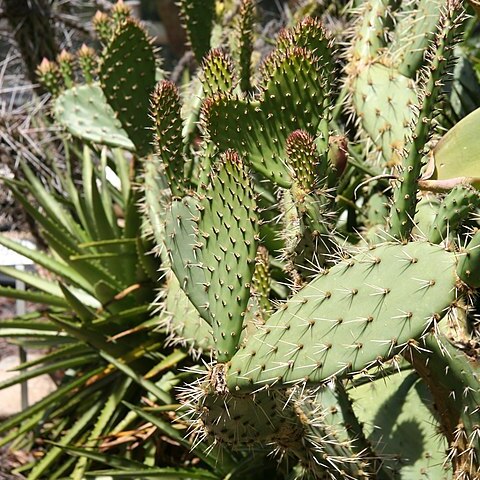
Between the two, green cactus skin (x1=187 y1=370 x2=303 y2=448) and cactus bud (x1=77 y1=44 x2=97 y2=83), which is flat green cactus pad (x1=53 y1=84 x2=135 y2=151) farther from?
green cactus skin (x1=187 y1=370 x2=303 y2=448)

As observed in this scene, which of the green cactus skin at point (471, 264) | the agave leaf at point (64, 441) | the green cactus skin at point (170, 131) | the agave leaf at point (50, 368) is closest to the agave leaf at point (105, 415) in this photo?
the agave leaf at point (64, 441)

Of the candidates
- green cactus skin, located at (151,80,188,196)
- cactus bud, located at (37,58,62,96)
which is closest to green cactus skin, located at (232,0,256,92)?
green cactus skin, located at (151,80,188,196)

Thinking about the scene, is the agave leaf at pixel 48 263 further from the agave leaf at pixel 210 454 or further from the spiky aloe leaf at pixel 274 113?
the spiky aloe leaf at pixel 274 113

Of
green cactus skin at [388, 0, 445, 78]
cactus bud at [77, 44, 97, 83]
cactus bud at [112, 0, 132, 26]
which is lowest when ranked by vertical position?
cactus bud at [77, 44, 97, 83]

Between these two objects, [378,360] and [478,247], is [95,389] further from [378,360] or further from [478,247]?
[478,247]

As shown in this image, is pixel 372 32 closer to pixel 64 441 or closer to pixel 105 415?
pixel 105 415

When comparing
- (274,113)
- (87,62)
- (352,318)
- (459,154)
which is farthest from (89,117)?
(352,318)
